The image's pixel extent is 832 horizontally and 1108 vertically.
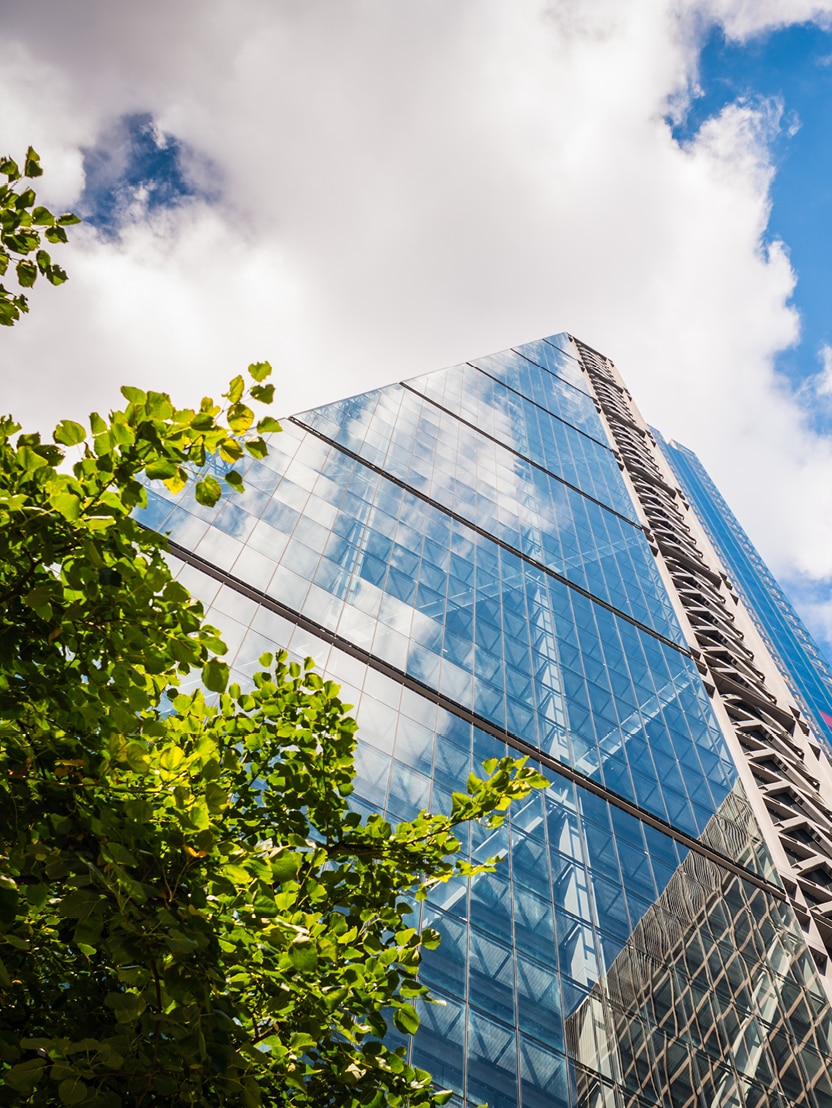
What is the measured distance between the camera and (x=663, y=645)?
25156 millimetres

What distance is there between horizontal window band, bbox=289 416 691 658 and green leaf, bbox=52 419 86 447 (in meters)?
18.9

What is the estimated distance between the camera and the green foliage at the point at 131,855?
2258 mm

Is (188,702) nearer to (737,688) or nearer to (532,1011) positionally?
(532,1011)


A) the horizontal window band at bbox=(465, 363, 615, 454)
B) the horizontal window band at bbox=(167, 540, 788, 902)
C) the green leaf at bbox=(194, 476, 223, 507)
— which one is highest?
the horizontal window band at bbox=(465, 363, 615, 454)

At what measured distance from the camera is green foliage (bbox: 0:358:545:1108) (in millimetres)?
2258

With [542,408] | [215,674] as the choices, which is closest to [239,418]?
[215,674]

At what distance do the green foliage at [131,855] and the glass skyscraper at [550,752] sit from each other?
754 cm

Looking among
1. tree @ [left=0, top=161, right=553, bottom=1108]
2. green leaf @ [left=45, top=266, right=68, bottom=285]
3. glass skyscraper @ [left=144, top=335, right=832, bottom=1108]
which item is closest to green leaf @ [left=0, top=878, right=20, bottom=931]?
tree @ [left=0, top=161, right=553, bottom=1108]

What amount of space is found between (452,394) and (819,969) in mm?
24236

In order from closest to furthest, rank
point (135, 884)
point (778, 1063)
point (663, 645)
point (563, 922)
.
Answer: point (135, 884), point (563, 922), point (778, 1063), point (663, 645)

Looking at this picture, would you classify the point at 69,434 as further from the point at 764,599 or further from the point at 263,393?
the point at 764,599

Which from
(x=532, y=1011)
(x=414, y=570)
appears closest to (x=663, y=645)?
(x=414, y=570)

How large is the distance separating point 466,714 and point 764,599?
7846cm

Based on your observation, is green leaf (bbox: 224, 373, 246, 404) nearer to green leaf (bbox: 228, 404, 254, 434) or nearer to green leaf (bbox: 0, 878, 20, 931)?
green leaf (bbox: 228, 404, 254, 434)
